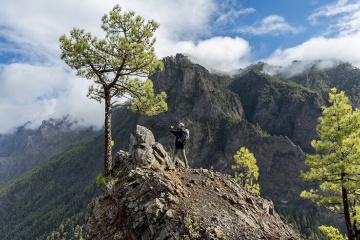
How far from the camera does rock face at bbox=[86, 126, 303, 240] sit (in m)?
18.0

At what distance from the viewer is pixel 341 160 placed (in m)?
21.2

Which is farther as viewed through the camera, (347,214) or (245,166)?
(245,166)

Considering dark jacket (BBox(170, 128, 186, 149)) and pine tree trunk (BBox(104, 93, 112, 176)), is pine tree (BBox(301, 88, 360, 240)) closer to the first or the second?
dark jacket (BBox(170, 128, 186, 149))

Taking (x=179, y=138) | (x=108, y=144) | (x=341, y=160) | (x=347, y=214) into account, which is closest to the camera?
(x=341, y=160)

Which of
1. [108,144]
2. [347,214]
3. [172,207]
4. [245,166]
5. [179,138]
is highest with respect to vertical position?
[179,138]

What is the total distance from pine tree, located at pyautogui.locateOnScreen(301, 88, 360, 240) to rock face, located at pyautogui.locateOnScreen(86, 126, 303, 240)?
4.28 meters

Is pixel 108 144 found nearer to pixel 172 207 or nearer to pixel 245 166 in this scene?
pixel 172 207

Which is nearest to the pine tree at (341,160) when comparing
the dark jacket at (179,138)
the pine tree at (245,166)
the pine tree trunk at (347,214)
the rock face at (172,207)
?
the pine tree trunk at (347,214)

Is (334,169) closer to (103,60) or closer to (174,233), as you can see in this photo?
(174,233)

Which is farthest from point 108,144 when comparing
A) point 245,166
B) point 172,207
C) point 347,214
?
point 245,166

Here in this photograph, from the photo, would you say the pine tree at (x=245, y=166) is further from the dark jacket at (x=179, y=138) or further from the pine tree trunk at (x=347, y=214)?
the pine tree trunk at (x=347, y=214)

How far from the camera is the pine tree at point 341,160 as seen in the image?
Answer: 20766 mm

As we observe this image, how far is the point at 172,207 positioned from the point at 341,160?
476 inches

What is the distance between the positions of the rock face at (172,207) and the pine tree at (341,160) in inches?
168
